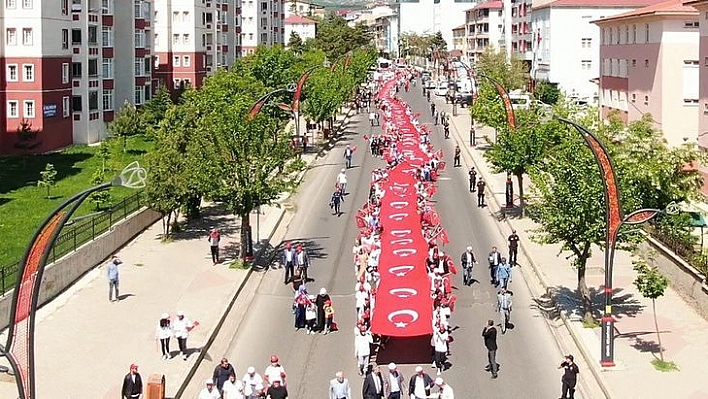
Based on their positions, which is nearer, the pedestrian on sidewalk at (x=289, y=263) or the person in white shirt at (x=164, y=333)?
the person in white shirt at (x=164, y=333)

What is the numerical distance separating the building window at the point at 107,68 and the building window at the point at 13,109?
11145 mm

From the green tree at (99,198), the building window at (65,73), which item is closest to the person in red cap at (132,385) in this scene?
the green tree at (99,198)

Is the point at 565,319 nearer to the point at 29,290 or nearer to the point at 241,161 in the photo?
the point at 241,161

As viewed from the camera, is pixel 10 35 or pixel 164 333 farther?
pixel 10 35

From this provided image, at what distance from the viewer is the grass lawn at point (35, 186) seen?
35844mm

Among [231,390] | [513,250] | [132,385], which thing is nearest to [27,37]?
[513,250]

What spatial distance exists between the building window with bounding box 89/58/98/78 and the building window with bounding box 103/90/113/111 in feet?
7.05

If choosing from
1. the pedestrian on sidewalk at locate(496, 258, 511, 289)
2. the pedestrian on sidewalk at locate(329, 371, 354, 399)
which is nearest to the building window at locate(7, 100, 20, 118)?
the pedestrian on sidewalk at locate(496, 258, 511, 289)

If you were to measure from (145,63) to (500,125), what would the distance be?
39.5 metres

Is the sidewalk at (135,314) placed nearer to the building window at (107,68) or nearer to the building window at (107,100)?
the building window at (107,100)

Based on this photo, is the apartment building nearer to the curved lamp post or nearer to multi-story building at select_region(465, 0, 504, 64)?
the curved lamp post

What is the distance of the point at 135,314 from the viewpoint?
2964cm

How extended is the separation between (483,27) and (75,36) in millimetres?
97566

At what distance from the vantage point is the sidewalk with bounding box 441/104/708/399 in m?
23.4
